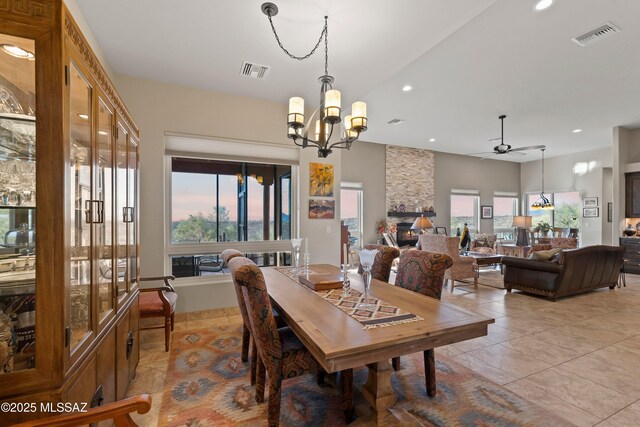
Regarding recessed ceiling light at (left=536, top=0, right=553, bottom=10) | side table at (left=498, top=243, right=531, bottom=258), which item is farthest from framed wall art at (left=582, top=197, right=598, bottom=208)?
recessed ceiling light at (left=536, top=0, right=553, bottom=10)

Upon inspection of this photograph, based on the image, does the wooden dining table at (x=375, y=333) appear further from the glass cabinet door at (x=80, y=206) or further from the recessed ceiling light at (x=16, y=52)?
the recessed ceiling light at (x=16, y=52)

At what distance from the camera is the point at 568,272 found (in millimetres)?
4512

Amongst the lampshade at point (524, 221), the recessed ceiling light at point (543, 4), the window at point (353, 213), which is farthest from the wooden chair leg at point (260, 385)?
the lampshade at point (524, 221)

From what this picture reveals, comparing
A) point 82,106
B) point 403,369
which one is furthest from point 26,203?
point 403,369

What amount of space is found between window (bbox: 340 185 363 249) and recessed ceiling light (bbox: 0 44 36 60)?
6.86 metres

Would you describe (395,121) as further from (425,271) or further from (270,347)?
(270,347)

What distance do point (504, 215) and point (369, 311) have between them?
1056 centimetres

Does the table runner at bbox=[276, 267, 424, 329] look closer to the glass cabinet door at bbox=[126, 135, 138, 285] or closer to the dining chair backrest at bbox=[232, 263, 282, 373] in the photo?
the dining chair backrest at bbox=[232, 263, 282, 373]

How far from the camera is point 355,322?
5.18 ft

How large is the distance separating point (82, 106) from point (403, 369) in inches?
113

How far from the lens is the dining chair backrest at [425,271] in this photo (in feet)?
7.43

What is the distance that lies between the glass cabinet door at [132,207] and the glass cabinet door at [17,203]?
1.10 m

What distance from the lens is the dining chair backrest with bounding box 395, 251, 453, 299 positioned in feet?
7.43

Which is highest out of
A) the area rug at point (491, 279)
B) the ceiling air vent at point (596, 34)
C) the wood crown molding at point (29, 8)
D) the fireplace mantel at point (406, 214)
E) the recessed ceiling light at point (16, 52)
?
the ceiling air vent at point (596, 34)
